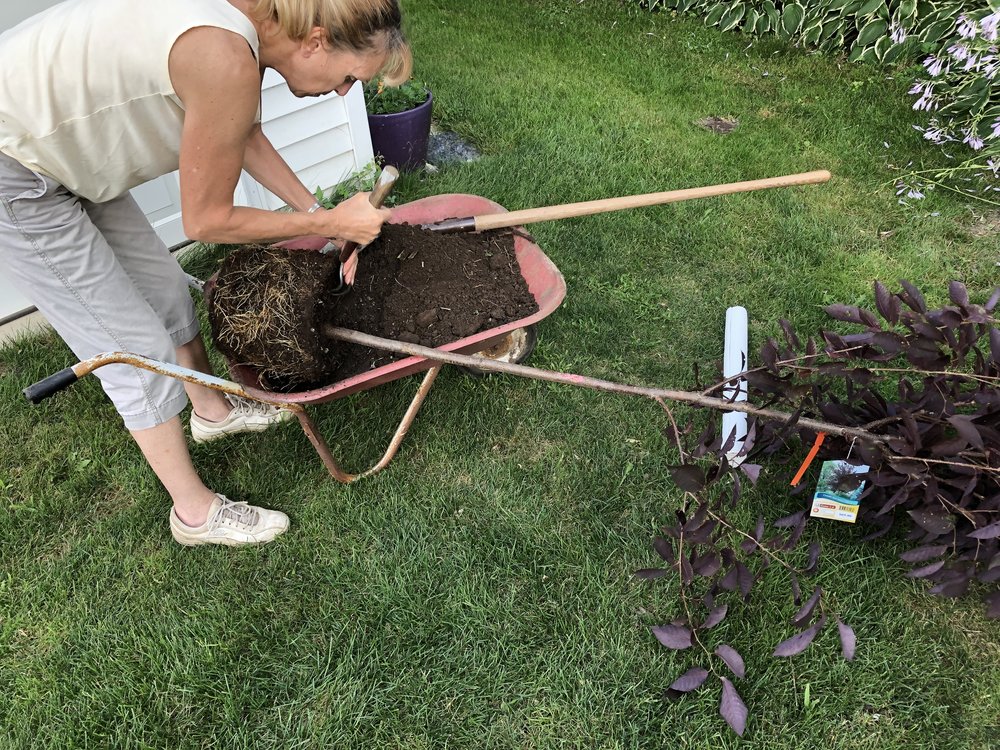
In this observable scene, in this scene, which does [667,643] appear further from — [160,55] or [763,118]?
[763,118]

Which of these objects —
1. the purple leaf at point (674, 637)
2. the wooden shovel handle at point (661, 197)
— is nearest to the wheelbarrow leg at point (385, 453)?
the wooden shovel handle at point (661, 197)

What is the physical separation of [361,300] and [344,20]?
0.95 m

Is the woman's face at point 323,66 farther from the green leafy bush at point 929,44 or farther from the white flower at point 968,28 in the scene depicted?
the white flower at point 968,28

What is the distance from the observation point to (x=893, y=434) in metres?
1.99

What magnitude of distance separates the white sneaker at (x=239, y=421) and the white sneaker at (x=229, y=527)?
1.17 feet

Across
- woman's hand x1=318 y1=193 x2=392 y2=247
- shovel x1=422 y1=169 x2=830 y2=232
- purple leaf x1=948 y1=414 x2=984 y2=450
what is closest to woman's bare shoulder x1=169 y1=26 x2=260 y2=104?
woman's hand x1=318 y1=193 x2=392 y2=247

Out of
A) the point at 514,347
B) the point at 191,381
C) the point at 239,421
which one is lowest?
the point at 239,421

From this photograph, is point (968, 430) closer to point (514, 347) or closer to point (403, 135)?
point (514, 347)

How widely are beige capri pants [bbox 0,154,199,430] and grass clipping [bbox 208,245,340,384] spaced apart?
0.18m

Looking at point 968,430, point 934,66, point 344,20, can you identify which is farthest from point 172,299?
point 934,66

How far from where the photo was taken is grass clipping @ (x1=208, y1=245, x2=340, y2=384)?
1.89m

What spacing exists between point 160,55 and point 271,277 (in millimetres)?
665

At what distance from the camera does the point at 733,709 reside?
158 centimetres

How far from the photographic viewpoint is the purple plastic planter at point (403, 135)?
3652mm
